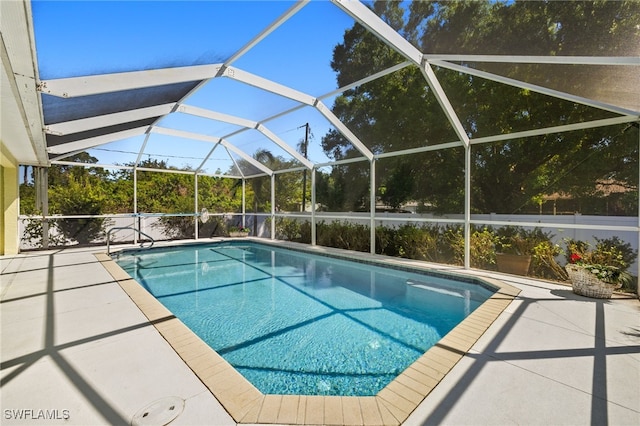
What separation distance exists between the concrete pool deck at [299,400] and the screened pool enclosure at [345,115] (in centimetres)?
272

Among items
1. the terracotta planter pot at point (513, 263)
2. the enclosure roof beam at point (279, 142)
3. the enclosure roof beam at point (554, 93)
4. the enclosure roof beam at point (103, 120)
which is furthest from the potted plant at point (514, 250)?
the enclosure roof beam at point (103, 120)

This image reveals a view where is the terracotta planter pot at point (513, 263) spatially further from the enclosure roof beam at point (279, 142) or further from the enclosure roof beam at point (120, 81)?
the enclosure roof beam at point (120, 81)

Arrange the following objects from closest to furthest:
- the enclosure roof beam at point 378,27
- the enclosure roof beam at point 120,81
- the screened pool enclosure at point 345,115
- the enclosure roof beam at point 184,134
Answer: the screened pool enclosure at point 345,115
the enclosure roof beam at point 120,81
the enclosure roof beam at point 378,27
the enclosure roof beam at point 184,134

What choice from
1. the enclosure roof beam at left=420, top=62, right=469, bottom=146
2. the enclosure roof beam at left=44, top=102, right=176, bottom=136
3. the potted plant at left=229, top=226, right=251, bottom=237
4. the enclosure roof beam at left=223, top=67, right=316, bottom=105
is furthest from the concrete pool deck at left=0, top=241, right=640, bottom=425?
the potted plant at left=229, top=226, right=251, bottom=237

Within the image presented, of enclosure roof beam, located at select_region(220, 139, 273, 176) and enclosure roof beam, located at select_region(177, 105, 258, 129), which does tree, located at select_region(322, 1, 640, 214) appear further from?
enclosure roof beam, located at select_region(220, 139, 273, 176)

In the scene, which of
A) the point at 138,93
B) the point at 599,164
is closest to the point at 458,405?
the point at 138,93

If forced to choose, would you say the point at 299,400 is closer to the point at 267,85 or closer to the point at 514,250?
the point at 267,85

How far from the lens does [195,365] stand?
2590 mm

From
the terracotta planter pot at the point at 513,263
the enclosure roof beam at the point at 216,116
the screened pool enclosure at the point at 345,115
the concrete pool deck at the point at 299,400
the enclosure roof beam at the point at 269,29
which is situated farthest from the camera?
the enclosure roof beam at the point at 216,116

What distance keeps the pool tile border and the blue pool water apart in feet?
1.79

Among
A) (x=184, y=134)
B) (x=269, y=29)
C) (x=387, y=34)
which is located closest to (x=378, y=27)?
(x=387, y=34)

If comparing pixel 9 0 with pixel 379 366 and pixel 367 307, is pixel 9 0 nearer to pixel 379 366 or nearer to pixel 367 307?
pixel 379 366

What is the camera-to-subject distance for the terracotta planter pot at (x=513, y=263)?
6.32 m

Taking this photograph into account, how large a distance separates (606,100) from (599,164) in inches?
105
